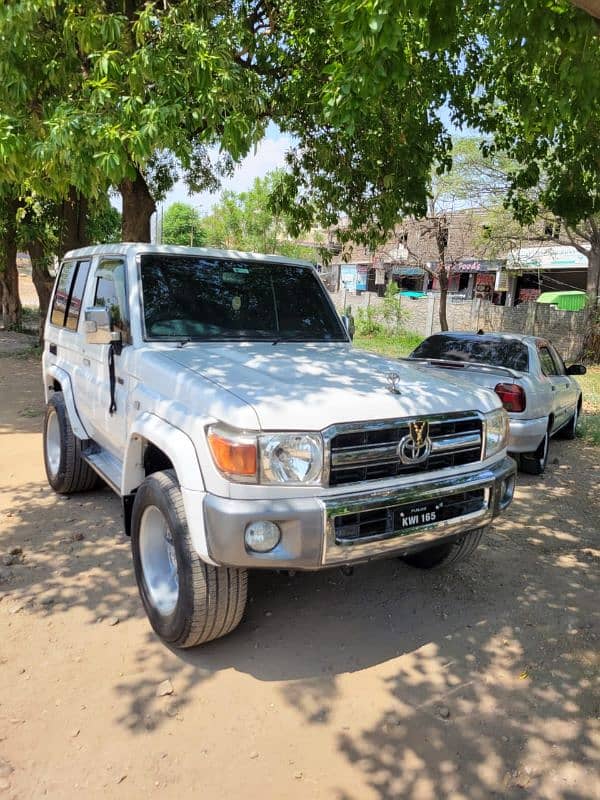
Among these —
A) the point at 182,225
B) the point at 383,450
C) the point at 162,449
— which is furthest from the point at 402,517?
the point at 182,225

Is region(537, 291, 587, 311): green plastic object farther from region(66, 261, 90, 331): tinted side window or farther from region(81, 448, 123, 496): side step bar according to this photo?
region(81, 448, 123, 496): side step bar

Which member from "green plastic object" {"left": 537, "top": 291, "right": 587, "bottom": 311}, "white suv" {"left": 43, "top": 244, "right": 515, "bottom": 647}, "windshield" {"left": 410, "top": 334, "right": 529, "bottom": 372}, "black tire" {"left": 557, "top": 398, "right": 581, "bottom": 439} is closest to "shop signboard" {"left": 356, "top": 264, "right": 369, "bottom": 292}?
"green plastic object" {"left": 537, "top": 291, "right": 587, "bottom": 311}

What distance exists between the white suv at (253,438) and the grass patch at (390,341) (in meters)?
13.4

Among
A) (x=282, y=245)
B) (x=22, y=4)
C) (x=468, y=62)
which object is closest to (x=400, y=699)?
(x=22, y=4)

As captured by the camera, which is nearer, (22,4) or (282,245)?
(22,4)

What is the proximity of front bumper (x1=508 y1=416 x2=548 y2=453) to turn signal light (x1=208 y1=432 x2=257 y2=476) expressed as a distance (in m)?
4.10

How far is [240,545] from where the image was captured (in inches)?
101

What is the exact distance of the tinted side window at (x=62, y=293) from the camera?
5.31 meters

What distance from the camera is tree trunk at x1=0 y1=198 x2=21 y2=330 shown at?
1509cm

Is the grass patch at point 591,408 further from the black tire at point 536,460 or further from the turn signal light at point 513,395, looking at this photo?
the turn signal light at point 513,395

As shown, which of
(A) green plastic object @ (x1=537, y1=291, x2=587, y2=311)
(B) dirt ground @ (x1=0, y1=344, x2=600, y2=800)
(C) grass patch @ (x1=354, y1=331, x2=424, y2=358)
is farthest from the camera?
(A) green plastic object @ (x1=537, y1=291, x2=587, y2=311)

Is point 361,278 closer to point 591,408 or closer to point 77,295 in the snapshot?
point 591,408

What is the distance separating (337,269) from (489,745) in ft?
120

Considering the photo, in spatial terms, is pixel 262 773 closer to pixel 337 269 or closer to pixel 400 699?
pixel 400 699
